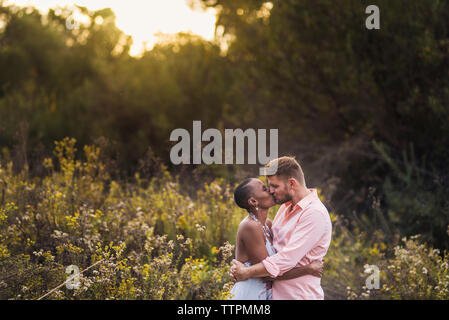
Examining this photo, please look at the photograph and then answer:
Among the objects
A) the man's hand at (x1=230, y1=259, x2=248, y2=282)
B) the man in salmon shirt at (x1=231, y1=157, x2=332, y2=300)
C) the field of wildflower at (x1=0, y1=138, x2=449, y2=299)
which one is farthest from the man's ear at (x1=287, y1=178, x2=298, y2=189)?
the field of wildflower at (x1=0, y1=138, x2=449, y2=299)

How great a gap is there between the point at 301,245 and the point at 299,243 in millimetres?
16

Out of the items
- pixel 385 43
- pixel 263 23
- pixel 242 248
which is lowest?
pixel 242 248

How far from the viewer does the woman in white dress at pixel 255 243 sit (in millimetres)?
2994

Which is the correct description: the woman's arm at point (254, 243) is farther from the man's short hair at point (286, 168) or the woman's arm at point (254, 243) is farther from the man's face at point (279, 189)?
the man's short hair at point (286, 168)

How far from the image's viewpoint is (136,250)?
4.82 m

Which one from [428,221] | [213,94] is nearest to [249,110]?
[213,94]

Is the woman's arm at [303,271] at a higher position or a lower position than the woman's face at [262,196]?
lower

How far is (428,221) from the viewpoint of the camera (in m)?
6.14

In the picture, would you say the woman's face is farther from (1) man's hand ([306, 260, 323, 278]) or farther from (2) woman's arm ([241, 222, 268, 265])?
(1) man's hand ([306, 260, 323, 278])

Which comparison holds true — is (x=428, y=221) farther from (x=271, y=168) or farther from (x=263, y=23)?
(x=263, y=23)

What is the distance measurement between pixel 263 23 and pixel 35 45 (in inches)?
437

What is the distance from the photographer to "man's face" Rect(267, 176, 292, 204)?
3.14 m

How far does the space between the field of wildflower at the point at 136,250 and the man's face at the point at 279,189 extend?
2.30ft

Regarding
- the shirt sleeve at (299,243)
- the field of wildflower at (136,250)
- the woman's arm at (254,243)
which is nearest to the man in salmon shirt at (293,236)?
the shirt sleeve at (299,243)
